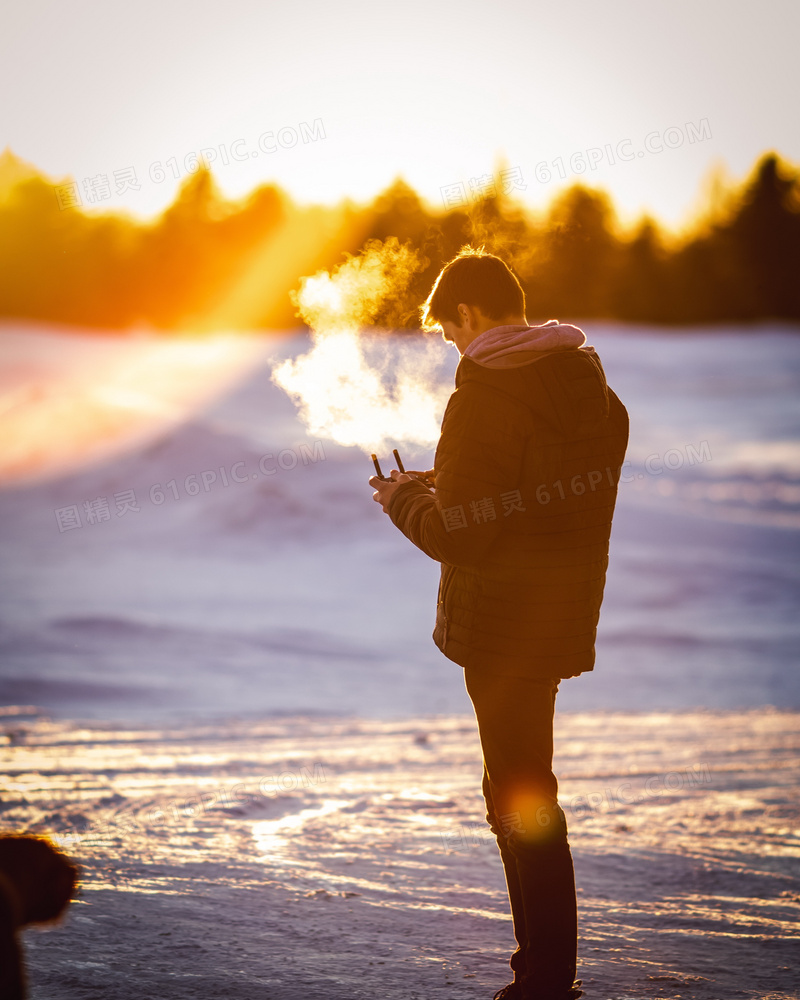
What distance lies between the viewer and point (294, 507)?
60.4 ft

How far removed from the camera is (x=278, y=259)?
22031 mm

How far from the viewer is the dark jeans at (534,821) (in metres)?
2.40

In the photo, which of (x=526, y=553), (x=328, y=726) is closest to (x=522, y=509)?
(x=526, y=553)

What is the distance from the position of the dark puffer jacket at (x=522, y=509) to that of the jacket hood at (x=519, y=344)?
14mm

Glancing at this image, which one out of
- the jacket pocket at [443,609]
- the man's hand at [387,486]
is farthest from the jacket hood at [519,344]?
the jacket pocket at [443,609]

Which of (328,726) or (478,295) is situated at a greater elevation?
(478,295)

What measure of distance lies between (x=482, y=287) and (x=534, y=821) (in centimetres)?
135

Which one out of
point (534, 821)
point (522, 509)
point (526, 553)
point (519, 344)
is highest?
point (519, 344)

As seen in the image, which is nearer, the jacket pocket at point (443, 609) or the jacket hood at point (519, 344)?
the jacket hood at point (519, 344)

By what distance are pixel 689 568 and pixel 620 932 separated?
13.1 metres

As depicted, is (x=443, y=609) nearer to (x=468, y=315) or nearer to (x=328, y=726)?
(x=468, y=315)

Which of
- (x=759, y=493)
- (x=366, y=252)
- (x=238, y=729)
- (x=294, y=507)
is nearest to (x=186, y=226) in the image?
(x=294, y=507)

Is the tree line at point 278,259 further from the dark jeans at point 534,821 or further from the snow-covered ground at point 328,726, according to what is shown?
the dark jeans at point 534,821

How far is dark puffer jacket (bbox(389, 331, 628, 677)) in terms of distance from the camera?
2.34m
